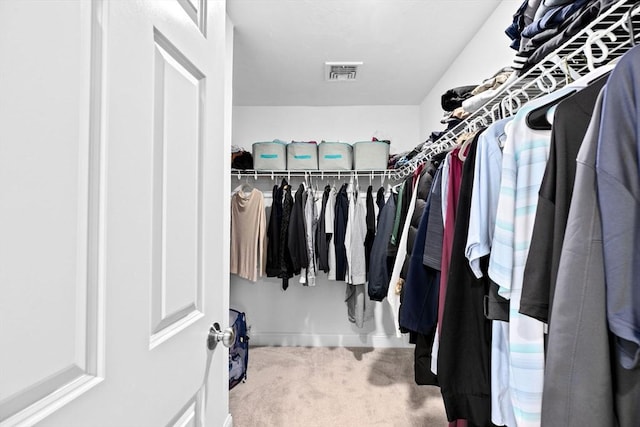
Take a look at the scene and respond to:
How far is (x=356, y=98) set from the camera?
294 centimetres

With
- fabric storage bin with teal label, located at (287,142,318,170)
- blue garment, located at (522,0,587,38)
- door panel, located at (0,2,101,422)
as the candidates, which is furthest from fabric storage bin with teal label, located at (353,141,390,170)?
door panel, located at (0,2,101,422)

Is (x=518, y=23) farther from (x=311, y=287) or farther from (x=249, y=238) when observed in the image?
(x=311, y=287)

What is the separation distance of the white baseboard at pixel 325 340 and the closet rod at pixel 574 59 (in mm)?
2154

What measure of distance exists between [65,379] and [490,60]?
225 cm

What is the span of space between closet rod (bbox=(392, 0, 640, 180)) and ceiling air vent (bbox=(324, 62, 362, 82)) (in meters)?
1.15

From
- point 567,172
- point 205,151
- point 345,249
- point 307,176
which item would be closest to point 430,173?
point 567,172

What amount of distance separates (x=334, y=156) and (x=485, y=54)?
134 centimetres

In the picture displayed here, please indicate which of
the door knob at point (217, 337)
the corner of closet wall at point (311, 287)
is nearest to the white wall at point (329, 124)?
the corner of closet wall at point (311, 287)

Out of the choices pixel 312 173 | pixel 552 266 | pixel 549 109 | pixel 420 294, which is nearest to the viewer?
pixel 552 266

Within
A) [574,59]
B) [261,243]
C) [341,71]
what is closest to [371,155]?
[341,71]

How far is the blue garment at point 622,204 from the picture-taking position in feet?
1.57

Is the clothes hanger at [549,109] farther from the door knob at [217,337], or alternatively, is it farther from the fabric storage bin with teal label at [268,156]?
the fabric storage bin with teal label at [268,156]

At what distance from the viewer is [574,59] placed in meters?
0.90

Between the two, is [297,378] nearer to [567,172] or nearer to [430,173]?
[430,173]
